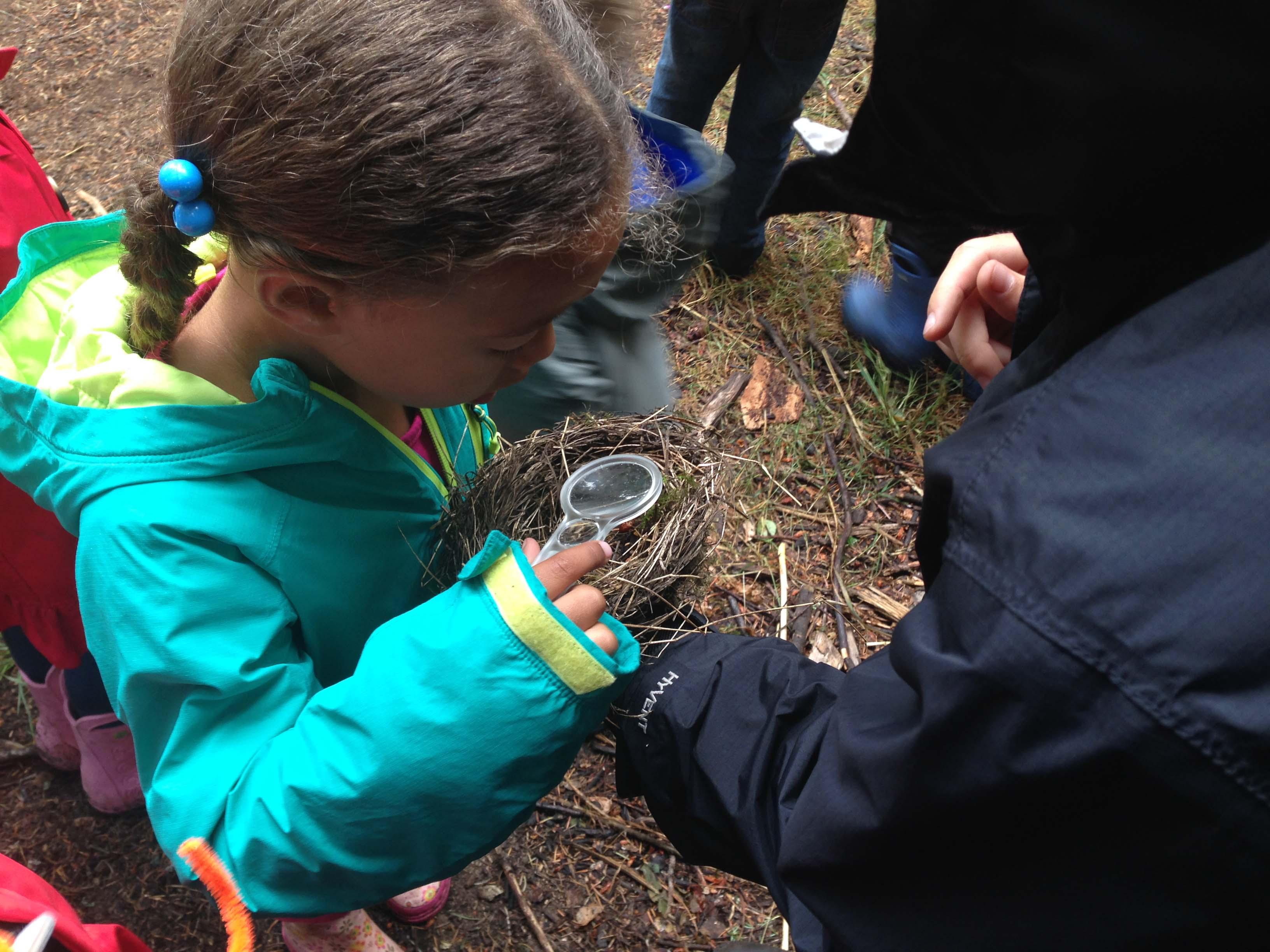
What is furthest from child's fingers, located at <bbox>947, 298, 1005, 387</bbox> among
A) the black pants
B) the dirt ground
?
the black pants

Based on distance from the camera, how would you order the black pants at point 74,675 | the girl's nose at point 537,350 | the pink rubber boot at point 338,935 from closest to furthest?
the girl's nose at point 537,350 → the pink rubber boot at point 338,935 → the black pants at point 74,675

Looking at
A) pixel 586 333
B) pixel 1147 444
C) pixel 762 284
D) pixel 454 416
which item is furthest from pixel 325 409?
pixel 762 284

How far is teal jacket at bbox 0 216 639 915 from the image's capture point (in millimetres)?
1071

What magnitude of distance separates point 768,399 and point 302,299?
2.13 metres

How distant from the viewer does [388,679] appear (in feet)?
3.58

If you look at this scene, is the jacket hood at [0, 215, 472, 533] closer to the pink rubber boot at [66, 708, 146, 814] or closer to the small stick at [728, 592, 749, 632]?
the pink rubber boot at [66, 708, 146, 814]

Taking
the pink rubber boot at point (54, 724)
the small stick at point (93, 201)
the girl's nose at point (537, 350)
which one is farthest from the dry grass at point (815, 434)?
the small stick at point (93, 201)

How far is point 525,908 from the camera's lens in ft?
6.59

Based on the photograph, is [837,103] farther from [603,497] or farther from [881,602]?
[603,497]

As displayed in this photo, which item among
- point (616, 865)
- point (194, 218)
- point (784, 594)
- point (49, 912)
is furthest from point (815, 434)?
point (49, 912)

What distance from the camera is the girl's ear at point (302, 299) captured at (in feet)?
3.63

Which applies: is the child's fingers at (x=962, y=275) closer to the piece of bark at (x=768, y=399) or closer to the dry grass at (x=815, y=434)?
the dry grass at (x=815, y=434)

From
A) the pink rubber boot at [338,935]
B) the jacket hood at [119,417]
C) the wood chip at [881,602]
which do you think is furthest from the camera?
the wood chip at [881,602]

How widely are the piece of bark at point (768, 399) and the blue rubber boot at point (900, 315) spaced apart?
0.35 m
